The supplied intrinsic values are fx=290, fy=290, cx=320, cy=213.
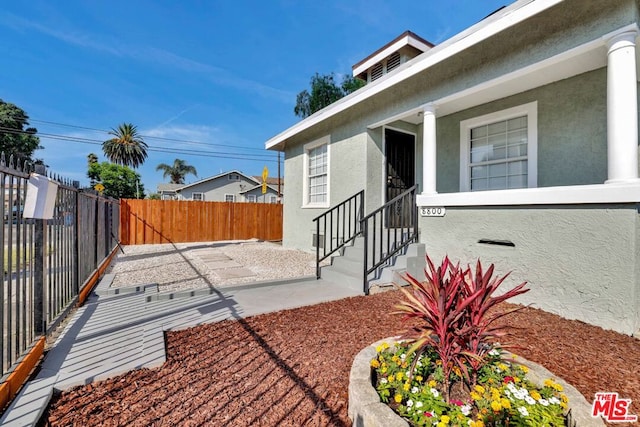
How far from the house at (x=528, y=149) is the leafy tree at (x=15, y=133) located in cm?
2844

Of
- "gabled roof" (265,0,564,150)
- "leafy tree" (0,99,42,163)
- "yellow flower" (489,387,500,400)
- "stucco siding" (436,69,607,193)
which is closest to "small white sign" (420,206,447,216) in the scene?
"stucco siding" (436,69,607,193)

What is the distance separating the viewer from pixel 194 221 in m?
12.2

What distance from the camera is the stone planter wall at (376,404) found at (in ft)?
4.73

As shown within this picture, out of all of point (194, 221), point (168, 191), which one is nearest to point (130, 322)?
point (194, 221)

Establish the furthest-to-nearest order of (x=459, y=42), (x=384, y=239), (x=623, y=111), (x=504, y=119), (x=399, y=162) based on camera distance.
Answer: (x=399, y=162), (x=384, y=239), (x=504, y=119), (x=459, y=42), (x=623, y=111)

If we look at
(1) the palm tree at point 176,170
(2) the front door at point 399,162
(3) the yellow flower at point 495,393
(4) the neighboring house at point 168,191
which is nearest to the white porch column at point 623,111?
(3) the yellow flower at point 495,393

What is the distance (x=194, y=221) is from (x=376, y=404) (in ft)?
39.4

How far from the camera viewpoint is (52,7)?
9.25 m

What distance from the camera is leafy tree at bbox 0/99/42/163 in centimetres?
2219

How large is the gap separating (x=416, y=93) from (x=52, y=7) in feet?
38.8

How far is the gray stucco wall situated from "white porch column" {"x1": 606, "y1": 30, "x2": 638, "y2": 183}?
0.43 m

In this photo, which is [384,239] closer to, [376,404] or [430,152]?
[430,152]

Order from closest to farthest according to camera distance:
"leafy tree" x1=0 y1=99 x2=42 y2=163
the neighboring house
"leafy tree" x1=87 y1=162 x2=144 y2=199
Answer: "leafy tree" x1=0 y1=99 x2=42 y2=163 → "leafy tree" x1=87 y1=162 x2=144 y2=199 → the neighboring house

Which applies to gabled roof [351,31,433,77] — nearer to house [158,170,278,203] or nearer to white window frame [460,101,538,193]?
white window frame [460,101,538,193]
